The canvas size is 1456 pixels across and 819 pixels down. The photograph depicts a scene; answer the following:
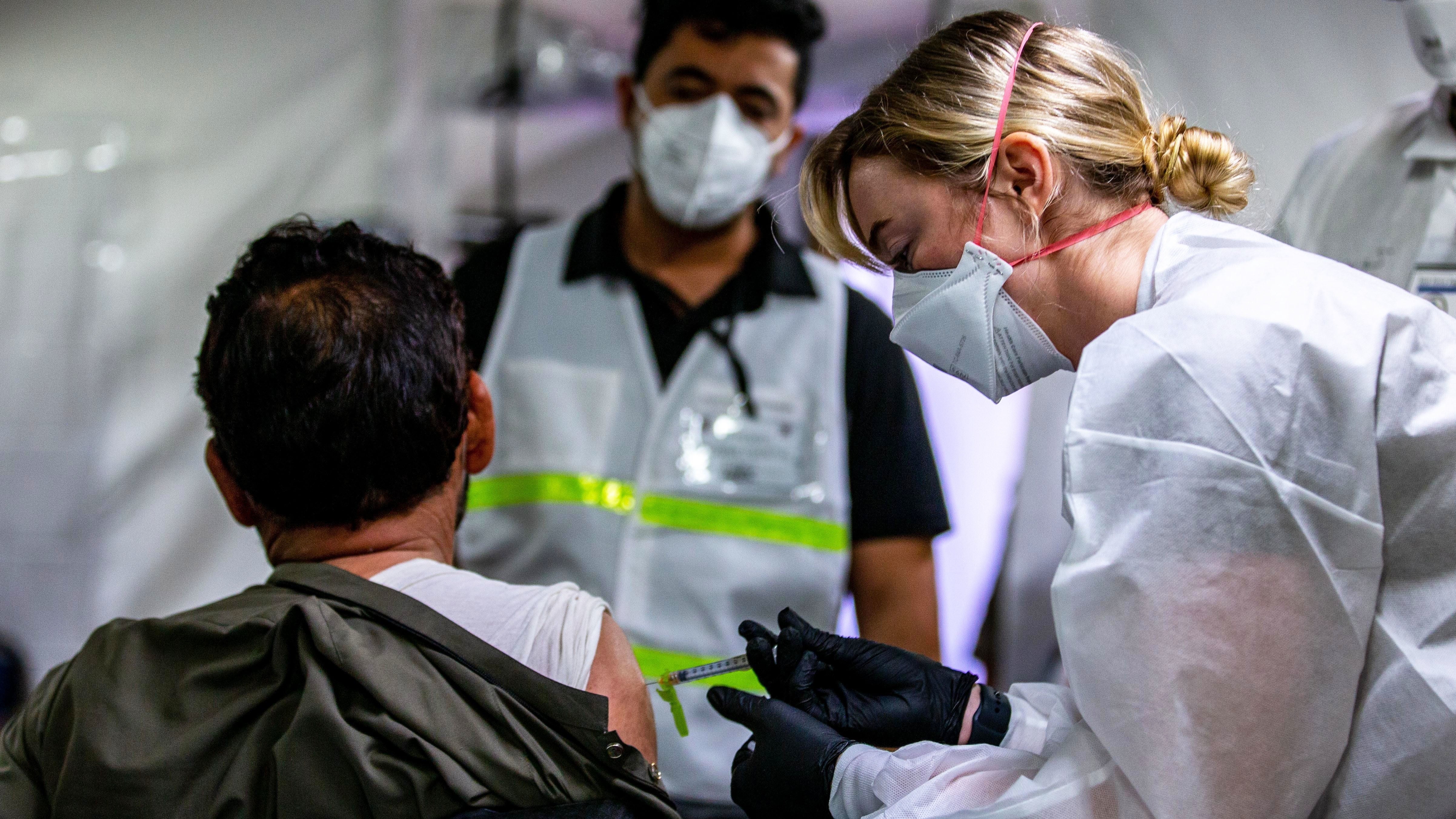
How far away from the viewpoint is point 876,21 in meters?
2.95

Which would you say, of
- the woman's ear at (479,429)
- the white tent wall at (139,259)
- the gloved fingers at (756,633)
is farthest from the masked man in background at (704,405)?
the white tent wall at (139,259)

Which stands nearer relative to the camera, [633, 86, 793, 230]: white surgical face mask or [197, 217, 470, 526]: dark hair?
[197, 217, 470, 526]: dark hair

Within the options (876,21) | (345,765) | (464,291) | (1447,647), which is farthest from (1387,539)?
(876,21)

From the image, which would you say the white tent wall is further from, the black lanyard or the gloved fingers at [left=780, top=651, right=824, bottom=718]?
the gloved fingers at [left=780, top=651, right=824, bottom=718]

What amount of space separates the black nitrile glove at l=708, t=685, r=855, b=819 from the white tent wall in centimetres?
190

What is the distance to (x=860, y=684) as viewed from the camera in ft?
3.64

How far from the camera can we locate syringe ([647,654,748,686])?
114 cm

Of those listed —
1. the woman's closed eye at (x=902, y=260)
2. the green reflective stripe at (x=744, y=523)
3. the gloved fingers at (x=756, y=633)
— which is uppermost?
the woman's closed eye at (x=902, y=260)

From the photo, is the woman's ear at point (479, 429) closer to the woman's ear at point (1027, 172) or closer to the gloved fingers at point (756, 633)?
the gloved fingers at point (756, 633)

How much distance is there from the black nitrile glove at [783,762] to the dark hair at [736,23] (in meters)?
1.30

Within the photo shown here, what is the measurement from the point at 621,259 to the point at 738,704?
1117 millimetres

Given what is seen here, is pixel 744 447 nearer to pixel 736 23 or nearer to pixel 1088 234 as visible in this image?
pixel 736 23

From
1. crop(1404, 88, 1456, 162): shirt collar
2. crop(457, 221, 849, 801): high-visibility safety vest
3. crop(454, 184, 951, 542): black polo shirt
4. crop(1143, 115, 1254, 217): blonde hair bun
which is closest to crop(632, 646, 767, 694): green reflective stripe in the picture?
crop(457, 221, 849, 801): high-visibility safety vest

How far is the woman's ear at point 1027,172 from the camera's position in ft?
3.37
